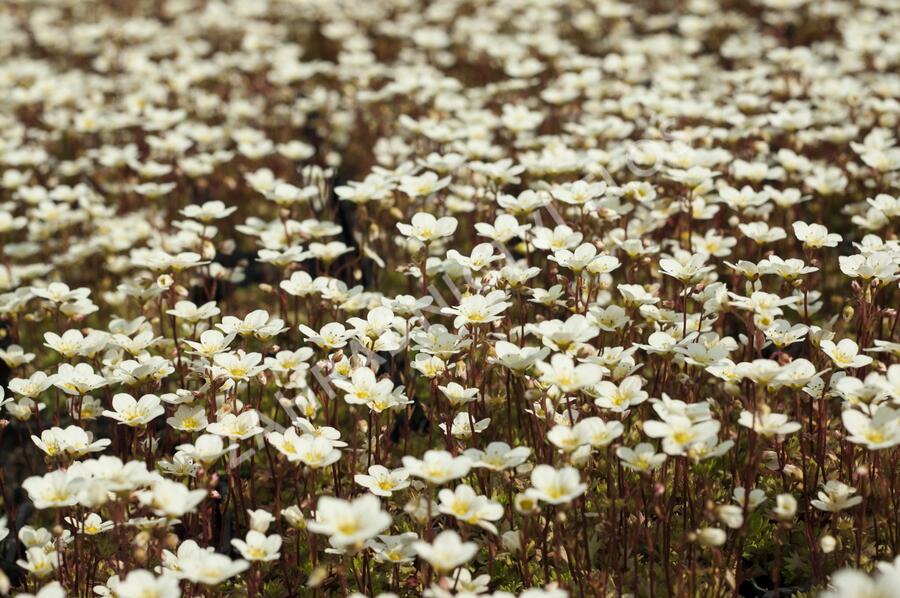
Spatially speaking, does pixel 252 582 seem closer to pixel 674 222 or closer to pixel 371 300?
pixel 371 300

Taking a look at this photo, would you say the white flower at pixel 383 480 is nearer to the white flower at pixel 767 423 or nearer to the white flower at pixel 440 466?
the white flower at pixel 440 466

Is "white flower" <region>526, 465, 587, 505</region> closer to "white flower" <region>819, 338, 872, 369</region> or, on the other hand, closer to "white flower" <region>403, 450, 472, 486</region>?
"white flower" <region>403, 450, 472, 486</region>

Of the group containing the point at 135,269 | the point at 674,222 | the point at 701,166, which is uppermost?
the point at 701,166

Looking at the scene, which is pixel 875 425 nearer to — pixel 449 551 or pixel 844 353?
pixel 844 353

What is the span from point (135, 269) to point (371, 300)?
7.98ft

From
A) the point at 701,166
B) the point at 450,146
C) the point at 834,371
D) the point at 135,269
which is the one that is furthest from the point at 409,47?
the point at 834,371

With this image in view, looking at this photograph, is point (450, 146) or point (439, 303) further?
point (450, 146)

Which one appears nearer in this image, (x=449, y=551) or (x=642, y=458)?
(x=449, y=551)

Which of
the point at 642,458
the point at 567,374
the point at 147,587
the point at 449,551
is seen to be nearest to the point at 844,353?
the point at 642,458

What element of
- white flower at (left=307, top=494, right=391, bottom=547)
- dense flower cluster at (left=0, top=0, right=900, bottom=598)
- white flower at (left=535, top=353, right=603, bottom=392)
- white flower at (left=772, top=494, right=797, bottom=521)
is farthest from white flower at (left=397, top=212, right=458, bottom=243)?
white flower at (left=772, top=494, right=797, bottom=521)

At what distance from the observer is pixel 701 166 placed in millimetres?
4777

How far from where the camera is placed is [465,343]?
3.43 m

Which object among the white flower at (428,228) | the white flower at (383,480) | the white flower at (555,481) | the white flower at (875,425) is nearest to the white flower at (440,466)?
the white flower at (555,481)

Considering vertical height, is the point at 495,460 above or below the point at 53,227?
above
